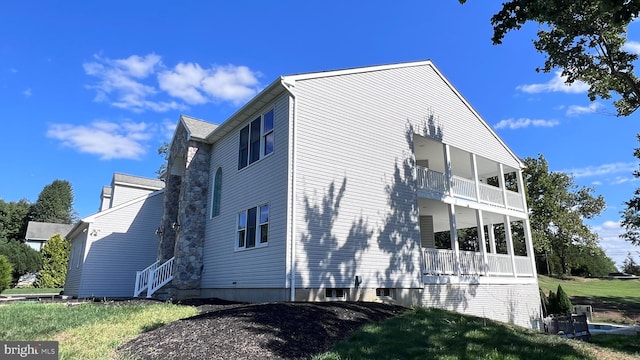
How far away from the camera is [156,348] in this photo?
222 inches

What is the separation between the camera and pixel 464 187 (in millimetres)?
15836

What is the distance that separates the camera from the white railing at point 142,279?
15.3m

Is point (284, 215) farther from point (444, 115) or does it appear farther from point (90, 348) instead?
point (444, 115)

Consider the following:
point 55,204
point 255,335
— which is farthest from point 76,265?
point 55,204

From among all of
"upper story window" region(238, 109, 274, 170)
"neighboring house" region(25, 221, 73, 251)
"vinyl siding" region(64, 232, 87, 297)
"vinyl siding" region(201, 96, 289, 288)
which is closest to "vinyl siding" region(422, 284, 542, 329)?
"vinyl siding" region(201, 96, 289, 288)

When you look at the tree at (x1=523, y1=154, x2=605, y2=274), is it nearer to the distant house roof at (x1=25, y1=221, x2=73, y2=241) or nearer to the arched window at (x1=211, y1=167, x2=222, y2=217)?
the arched window at (x1=211, y1=167, x2=222, y2=217)

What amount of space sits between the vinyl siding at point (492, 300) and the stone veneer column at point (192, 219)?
28.3ft

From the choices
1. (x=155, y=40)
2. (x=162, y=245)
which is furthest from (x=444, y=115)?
(x=162, y=245)

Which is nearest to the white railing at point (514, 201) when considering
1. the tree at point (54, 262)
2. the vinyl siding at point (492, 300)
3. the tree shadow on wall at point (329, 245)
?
the vinyl siding at point (492, 300)

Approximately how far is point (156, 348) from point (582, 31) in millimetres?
14801

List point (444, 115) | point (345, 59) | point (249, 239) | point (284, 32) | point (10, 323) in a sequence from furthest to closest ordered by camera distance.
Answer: point (345, 59) < point (444, 115) < point (284, 32) < point (249, 239) < point (10, 323)

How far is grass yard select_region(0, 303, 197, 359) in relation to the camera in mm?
6102

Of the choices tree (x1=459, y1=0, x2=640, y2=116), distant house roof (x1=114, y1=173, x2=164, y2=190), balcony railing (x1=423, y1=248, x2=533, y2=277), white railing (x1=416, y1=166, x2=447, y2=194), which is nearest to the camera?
tree (x1=459, y1=0, x2=640, y2=116)

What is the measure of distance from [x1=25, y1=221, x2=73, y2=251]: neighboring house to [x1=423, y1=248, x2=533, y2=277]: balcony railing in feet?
144
